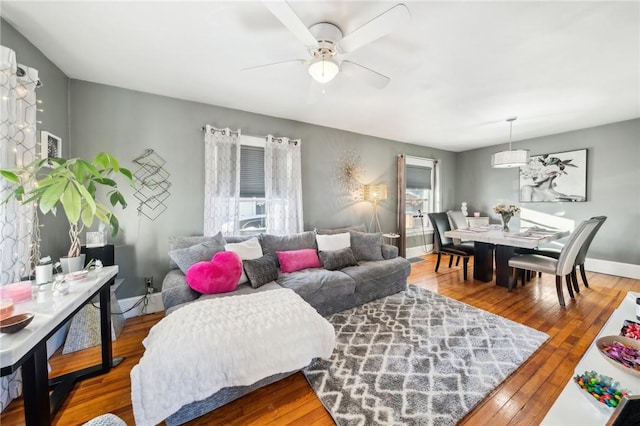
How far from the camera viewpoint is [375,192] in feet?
13.7

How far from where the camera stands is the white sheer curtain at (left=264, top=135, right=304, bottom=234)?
11.0ft

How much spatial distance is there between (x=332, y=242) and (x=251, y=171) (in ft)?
5.01

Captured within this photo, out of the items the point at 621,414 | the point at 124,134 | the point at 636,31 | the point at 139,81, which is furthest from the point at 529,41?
the point at 124,134

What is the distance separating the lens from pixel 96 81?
2.46m

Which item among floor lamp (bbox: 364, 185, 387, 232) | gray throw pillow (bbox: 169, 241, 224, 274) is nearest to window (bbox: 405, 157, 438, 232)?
floor lamp (bbox: 364, 185, 387, 232)

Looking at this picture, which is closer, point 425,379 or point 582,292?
point 425,379

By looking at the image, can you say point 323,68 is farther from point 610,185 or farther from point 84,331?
point 610,185

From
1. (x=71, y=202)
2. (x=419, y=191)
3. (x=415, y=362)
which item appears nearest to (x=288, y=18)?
(x=71, y=202)

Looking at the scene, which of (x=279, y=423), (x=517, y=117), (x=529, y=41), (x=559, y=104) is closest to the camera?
(x=279, y=423)

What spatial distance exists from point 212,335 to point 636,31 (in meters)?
3.73

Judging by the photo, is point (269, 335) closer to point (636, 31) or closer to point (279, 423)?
point (279, 423)

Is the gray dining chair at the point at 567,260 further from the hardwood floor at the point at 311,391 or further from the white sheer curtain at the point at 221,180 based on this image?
the white sheer curtain at the point at 221,180

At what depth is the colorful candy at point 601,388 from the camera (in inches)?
34.1

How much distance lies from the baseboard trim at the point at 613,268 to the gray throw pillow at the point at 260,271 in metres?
5.57
